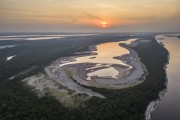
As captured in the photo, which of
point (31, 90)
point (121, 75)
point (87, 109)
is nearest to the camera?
point (87, 109)

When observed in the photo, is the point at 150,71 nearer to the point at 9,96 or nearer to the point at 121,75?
the point at 121,75

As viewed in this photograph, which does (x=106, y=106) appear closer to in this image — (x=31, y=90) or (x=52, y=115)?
(x=52, y=115)

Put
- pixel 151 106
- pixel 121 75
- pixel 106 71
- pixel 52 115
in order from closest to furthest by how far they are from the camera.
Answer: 1. pixel 52 115
2. pixel 151 106
3. pixel 121 75
4. pixel 106 71

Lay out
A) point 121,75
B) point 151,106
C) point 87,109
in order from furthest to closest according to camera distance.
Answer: point 121,75 < point 151,106 < point 87,109

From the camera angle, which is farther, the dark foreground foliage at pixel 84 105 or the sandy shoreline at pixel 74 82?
the sandy shoreline at pixel 74 82

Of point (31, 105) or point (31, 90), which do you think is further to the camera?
point (31, 90)

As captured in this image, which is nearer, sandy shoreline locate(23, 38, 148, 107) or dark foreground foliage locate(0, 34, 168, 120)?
dark foreground foliage locate(0, 34, 168, 120)

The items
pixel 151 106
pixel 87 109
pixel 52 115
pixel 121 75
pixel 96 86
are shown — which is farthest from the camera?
pixel 121 75

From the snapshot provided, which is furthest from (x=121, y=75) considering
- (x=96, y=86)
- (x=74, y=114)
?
(x=74, y=114)

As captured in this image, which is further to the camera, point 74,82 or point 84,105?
point 74,82
